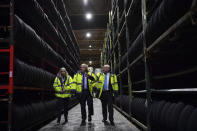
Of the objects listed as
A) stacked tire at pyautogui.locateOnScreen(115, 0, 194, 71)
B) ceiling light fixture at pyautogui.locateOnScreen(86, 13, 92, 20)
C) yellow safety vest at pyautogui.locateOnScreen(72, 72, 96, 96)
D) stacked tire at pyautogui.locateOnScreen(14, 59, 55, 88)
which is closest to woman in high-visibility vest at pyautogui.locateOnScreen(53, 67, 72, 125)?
yellow safety vest at pyautogui.locateOnScreen(72, 72, 96, 96)

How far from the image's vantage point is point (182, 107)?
11.6 feet

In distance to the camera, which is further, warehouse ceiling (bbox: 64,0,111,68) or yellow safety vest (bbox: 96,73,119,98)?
warehouse ceiling (bbox: 64,0,111,68)

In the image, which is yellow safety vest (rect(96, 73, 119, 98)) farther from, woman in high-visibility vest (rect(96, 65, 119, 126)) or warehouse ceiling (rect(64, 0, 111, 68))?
warehouse ceiling (rect(64, 0, 111, 68))

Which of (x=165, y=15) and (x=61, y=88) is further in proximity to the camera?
(x=61, y=88)

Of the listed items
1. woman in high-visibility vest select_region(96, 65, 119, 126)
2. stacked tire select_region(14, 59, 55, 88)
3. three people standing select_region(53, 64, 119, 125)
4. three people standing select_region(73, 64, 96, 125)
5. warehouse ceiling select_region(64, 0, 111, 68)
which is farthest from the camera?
warehouse ceiling select_region(64, 0, 111, 68)

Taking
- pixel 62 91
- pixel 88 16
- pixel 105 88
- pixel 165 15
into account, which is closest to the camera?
pixel 165 15

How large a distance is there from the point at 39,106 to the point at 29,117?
1.12m

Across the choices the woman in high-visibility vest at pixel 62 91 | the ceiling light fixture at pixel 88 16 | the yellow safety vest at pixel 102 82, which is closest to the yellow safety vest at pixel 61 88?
the woman in high-visibility vest at pixel 62 91

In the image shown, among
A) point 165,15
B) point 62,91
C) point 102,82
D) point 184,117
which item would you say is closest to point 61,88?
point 62,91

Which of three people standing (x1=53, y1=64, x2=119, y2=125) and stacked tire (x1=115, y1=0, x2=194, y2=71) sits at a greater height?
stacked tire (x1=115, y1=0, x2=194, y2=71)

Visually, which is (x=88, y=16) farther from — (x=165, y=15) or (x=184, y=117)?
(x=184, y=117)

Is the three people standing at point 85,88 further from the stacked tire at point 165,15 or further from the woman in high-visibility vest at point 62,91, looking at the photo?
the stacked tire at point 165,15

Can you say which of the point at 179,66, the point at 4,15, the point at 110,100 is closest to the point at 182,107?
the point at 179,66

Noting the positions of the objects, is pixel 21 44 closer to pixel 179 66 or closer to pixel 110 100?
pixel 110 100
